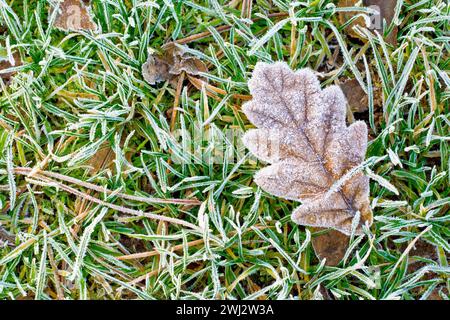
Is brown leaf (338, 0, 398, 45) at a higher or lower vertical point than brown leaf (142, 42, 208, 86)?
higher

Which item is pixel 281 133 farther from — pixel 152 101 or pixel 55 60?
pixel 55 60

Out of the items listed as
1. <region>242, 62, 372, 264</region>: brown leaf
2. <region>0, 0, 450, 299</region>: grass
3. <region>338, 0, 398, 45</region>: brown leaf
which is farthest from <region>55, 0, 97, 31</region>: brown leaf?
<region>338, 0, 398, 45</region>: brown leaf

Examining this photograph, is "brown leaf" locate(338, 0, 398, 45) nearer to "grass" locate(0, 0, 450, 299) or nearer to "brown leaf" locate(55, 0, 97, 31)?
"grass" locate(0, 0, 450, 299)

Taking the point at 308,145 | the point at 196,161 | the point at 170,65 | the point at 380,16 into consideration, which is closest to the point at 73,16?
the point at 170,65

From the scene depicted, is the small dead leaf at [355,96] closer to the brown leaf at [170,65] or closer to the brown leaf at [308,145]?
the brown leaf at [308,145]

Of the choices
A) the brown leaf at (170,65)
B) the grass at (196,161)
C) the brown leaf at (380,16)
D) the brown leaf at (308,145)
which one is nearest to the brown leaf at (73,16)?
the grass at (196,161)

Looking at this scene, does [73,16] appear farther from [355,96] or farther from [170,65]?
[355,96]
